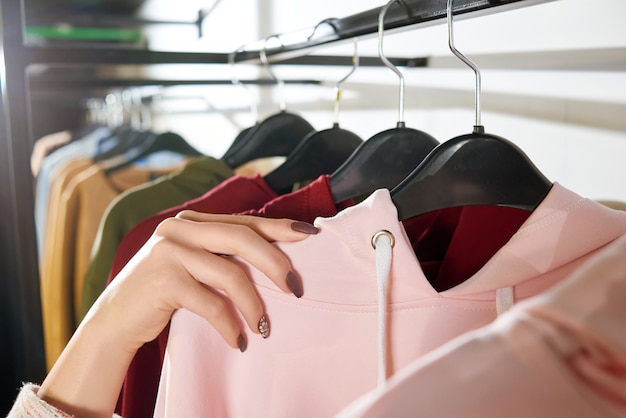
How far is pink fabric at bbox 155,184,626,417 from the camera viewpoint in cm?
40

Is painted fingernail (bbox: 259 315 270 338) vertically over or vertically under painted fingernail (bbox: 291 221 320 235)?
under

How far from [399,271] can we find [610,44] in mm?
297

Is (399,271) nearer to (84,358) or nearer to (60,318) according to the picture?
(84,358)

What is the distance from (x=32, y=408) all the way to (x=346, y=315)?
0.84ft

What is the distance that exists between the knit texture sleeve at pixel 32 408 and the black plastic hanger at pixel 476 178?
0.30 metres

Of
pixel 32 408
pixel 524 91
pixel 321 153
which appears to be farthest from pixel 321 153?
pixel 32 408

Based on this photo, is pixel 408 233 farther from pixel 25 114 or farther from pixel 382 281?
pixel 25 114

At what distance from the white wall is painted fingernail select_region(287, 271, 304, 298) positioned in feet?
0.91

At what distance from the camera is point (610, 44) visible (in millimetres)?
533

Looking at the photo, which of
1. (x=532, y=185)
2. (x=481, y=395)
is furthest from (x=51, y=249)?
(x=481, y=395)

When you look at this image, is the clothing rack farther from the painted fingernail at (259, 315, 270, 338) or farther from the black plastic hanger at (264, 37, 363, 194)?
the painted fingernail at (259, 315, 270, 338)

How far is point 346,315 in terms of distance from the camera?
437mm

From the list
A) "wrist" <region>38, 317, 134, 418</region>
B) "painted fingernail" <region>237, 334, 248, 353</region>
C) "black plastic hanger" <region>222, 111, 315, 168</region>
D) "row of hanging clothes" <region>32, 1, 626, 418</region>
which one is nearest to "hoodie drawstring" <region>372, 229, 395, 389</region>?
"row of hanging clothes" <region>32, 1, 626, 418</region>

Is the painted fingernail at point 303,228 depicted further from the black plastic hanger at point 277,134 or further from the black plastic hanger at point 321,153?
the black plastic hanger at point 277,134
